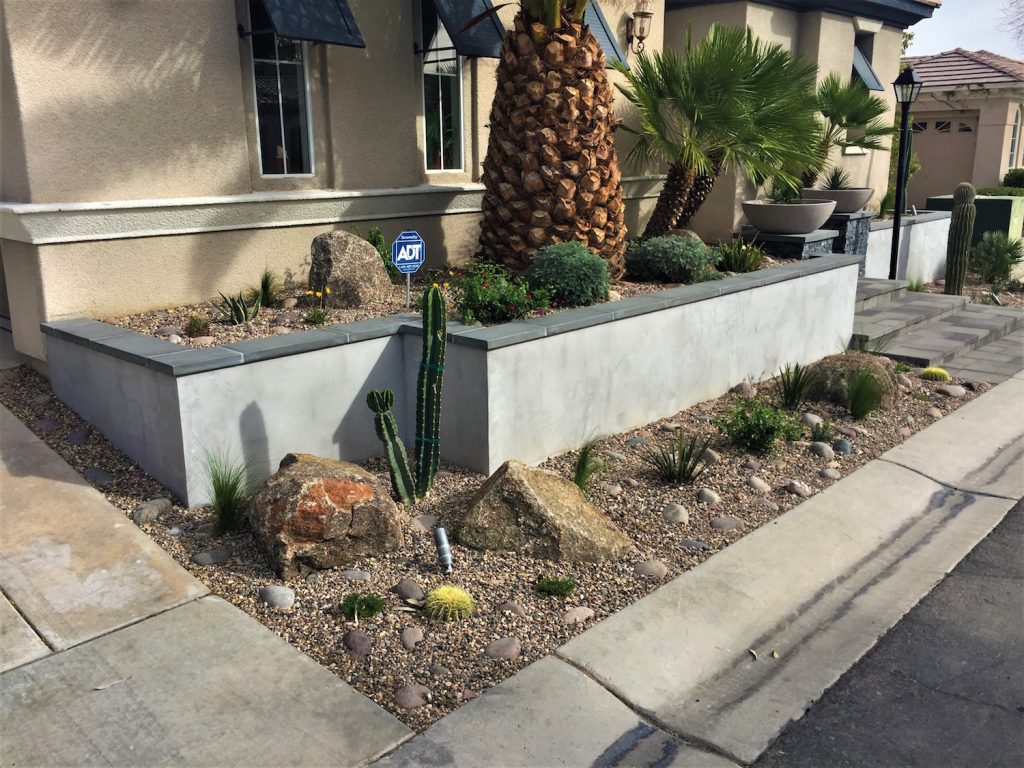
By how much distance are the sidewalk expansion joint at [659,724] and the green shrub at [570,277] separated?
3.74 metres

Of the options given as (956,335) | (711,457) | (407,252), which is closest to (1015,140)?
Result: (956,335)

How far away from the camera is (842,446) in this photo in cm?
701

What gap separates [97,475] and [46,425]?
966 millimetres

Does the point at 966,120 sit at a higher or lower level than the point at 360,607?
higher

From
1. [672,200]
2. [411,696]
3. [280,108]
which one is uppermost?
[280,108]

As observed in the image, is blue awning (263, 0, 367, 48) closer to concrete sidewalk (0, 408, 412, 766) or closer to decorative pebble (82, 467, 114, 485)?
decorative pebble (82, 467, 114, 485)

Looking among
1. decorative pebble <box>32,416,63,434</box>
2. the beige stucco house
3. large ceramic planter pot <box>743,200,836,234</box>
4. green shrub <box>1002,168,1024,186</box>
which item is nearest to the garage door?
green shrub <box>1002,168,1024,186</box>

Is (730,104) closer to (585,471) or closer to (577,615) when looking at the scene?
(585,471)

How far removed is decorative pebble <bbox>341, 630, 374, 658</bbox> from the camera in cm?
413

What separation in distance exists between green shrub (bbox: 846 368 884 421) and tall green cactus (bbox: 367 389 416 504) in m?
4.07

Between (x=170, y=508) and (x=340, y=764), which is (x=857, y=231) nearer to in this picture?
(x=170, y=508)

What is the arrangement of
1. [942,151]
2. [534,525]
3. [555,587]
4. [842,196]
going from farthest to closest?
[942,151]
[842,196]
[534,525]
[555,587]

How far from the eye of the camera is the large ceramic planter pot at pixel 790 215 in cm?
1084

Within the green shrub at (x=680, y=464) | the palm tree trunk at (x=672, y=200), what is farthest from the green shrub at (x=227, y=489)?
the palm tree trunk at (x=672, y=200)
